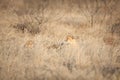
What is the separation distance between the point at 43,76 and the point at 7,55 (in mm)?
378

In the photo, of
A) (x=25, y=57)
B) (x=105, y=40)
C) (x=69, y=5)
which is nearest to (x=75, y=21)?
(x=69, y=5)

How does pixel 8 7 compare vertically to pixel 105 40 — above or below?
above

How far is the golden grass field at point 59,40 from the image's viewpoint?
1623 mm

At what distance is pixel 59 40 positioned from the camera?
1711mm

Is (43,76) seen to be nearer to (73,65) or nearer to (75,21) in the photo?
(73,65)

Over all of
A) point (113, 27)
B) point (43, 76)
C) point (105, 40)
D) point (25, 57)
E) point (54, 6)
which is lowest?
point (43, 76)

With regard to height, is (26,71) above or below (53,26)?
below

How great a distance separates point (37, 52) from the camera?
1689mm

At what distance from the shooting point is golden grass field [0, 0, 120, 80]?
5.32ft

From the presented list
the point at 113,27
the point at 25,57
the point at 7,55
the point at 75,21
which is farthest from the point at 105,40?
the point at 7,55

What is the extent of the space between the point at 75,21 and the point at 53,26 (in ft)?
0.68

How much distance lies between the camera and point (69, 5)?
→ 176cm

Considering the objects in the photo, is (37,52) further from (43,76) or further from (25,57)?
(43,76)

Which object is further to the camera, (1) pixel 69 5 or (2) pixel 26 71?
(1) pixel 69 5
